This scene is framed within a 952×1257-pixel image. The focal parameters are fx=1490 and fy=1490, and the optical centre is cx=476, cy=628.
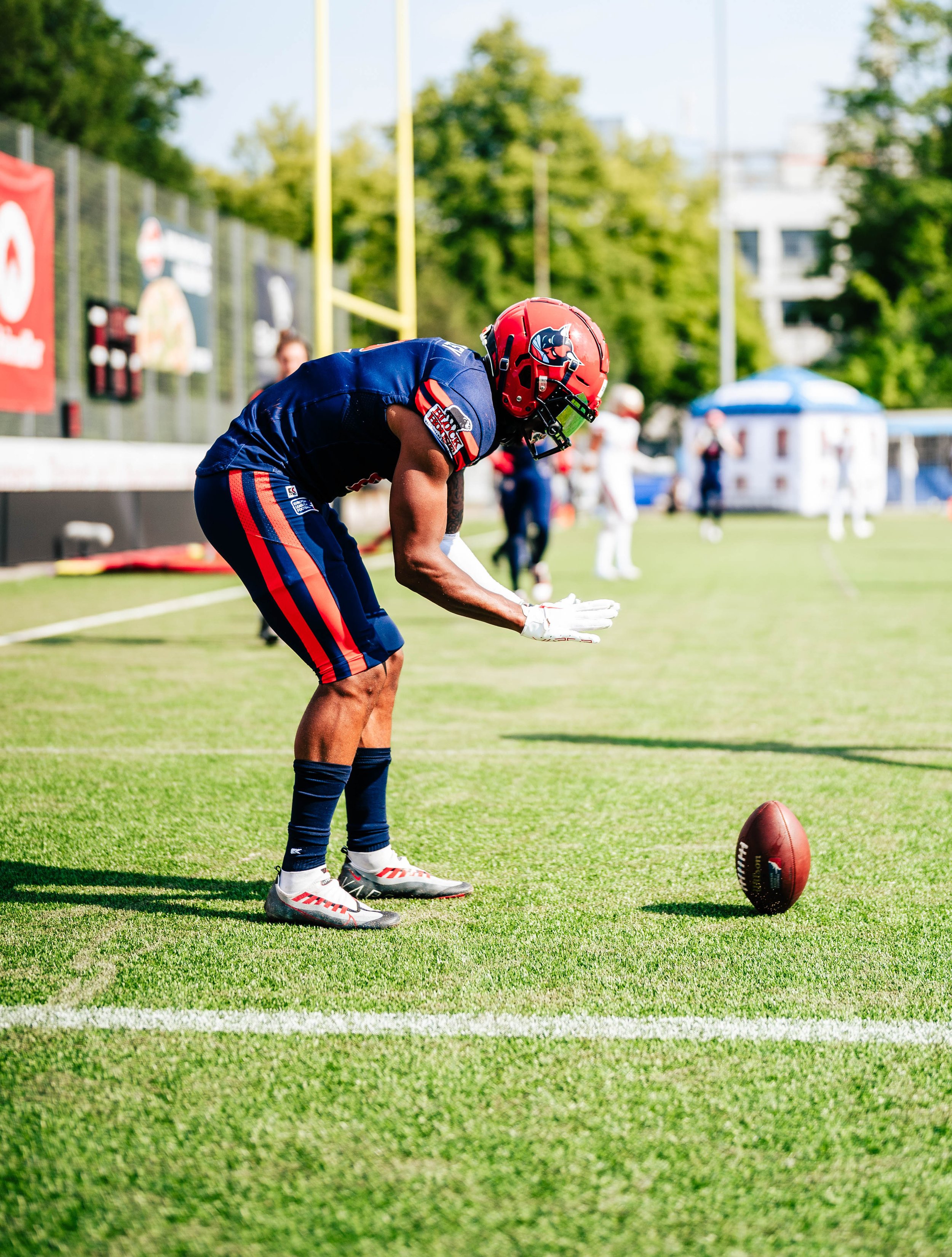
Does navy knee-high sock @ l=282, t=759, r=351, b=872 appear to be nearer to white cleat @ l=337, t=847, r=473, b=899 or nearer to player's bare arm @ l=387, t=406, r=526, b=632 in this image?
white cleat @ l=337, t=847, r=473, b=899

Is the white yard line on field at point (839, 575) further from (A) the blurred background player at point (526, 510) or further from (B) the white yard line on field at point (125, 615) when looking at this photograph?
(B) the white yard line on field at point (125, 615)

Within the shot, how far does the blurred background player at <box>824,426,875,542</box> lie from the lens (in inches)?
1010

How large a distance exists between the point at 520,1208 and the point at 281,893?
1.75 m

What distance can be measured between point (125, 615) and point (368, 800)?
9.44 metres

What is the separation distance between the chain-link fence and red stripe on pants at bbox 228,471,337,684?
14.8 meters

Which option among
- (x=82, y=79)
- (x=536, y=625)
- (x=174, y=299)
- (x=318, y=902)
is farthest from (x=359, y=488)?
(x=82, y=79)

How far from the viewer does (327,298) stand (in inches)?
674

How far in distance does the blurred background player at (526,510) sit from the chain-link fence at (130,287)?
7275 mm

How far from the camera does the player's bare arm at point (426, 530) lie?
12.0ft

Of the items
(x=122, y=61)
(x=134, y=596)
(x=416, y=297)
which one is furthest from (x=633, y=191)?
(x=134, y=596)

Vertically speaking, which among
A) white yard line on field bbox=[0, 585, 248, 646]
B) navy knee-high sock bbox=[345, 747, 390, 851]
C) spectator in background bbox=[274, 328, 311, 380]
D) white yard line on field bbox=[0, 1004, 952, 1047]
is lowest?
white yard line on field bbox=[0, 1004, 952, 1047]

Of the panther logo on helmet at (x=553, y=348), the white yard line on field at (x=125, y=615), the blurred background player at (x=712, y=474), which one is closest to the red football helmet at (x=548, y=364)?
the panther logo on helmet at (x=553, y=348)

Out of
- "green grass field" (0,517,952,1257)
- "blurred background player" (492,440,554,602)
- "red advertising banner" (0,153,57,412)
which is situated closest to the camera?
"green grass field" (0,517,952,1257)

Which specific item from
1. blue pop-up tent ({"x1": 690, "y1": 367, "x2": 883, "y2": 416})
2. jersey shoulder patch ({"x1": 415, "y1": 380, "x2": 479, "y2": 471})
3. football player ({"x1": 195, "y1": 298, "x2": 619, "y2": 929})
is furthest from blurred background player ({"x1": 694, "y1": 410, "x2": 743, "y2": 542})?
jersey shoulder patch ({"x1": 415, "y1": 380, "x2": 479, "y2": 471})
